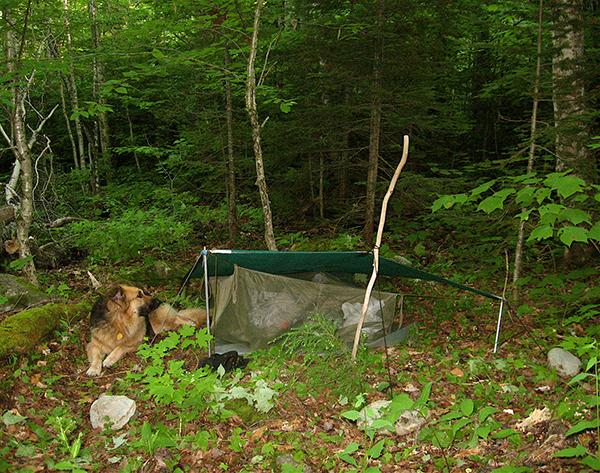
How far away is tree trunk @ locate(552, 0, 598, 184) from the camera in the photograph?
457 cm

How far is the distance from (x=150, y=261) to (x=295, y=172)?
3.26 metres

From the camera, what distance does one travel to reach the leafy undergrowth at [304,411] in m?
2.69

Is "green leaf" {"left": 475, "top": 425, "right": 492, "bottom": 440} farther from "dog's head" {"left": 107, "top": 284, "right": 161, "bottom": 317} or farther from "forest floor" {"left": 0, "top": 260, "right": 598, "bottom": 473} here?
"dog's head" {"left": 107, "top": 284, "right": 161, "bottom": 317}

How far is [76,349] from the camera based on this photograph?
4426mm

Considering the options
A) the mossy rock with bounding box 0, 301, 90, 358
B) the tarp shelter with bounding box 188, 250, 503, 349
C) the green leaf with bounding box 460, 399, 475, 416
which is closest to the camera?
the green leaf with bounding box 460, 399, 475, 416

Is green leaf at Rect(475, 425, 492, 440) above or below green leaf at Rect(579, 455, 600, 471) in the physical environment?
below

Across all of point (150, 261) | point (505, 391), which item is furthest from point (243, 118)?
point (505, 391)

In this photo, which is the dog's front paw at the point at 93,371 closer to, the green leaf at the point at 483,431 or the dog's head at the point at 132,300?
the dog's head at the point at 132,300

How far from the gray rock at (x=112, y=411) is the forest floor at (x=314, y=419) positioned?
0.06m

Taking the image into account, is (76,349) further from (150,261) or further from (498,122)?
(498,122)

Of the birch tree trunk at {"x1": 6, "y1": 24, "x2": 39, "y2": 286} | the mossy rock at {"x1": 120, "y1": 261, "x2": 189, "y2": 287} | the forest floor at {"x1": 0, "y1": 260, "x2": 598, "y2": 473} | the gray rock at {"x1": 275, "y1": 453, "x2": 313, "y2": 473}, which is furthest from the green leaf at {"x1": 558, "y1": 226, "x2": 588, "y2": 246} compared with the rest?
the birch tree trunk at {"x1": 6, "y1": 24, "x2": 39, "y2": 286}

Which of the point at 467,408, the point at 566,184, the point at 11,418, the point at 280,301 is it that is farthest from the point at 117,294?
the point at 566,184

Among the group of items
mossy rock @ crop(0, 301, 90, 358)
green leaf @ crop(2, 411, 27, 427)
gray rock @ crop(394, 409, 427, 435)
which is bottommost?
gray rock @ crop(394, 409, 427, 435)

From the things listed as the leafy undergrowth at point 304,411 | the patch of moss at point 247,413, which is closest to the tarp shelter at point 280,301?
the leafy undergrowth at point 304,411
